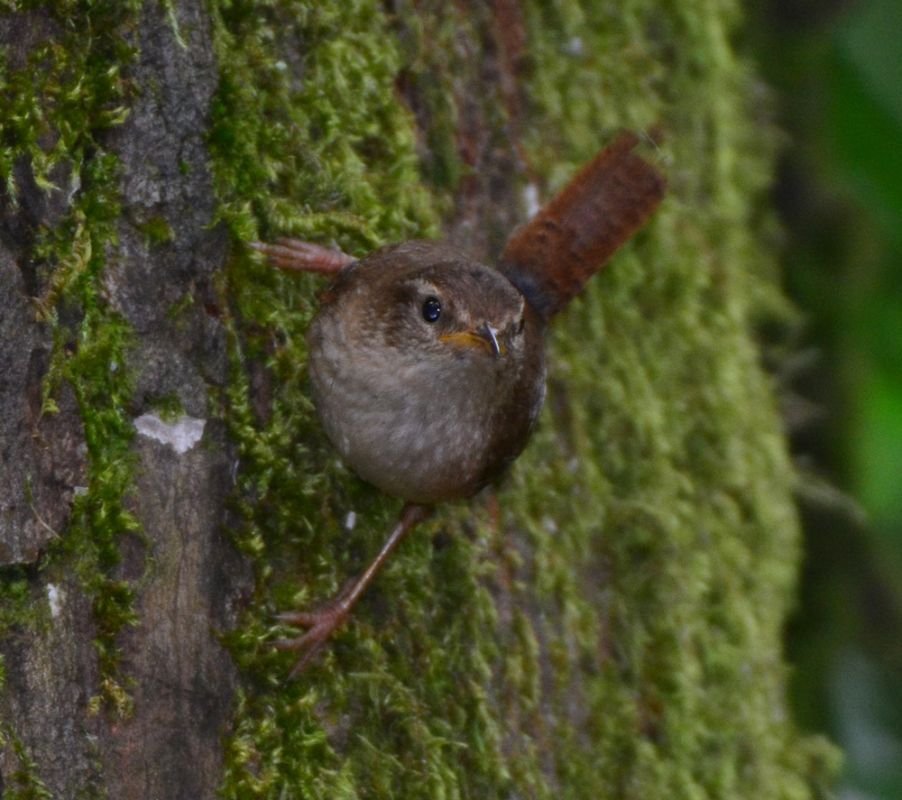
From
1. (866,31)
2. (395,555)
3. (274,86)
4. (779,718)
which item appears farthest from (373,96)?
(779,718)

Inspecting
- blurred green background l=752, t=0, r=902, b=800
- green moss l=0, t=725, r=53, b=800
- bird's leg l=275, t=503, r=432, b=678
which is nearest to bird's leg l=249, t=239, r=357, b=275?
bird's leg l=275, t=503, r=432, b=678

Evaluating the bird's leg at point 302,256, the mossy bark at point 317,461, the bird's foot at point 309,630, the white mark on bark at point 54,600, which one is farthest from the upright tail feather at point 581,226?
the white mark on bark at point 54,600

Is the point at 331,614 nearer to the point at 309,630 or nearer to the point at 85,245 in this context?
the point at 309,630

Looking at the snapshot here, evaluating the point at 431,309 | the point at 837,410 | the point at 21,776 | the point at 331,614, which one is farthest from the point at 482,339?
the point at 837,410

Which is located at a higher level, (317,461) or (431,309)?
(431,309)

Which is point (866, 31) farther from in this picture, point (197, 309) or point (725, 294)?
point (197, 309)

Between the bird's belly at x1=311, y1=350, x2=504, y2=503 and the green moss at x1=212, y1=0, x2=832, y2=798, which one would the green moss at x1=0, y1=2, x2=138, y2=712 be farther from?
the bird's belly at x1=311, y1=350, x2=504, y2=503

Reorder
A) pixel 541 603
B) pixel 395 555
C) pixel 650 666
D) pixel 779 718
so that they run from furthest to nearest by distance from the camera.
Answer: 1. pixel 779 718
2. pixel 650 666
3. pixel 541 603
4. pixel 395 555
